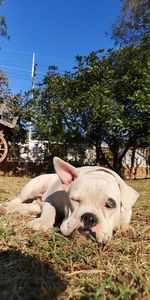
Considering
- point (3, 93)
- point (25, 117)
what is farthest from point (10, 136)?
point (3, 93)

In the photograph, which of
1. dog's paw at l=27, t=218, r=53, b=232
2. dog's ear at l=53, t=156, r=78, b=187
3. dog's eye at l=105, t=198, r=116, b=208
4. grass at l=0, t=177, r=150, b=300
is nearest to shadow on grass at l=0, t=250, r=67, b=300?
grass at l=0, t=177, r=150, b=300

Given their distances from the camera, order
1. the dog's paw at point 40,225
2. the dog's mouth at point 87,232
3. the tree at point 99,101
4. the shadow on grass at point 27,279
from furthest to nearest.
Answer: the tree at point 99,101, the dog's paw at point 40,225, the dog's mouth at point 87,232, the shadow on grass at point 27,279

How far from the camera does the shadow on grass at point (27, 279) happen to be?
6.16 feet

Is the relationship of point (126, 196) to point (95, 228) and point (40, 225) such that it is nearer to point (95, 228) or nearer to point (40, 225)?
point (95, 228)

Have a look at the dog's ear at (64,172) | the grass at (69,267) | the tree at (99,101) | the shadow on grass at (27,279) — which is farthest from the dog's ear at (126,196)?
the tree at (99,101)

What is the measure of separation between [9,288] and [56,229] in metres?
1.19

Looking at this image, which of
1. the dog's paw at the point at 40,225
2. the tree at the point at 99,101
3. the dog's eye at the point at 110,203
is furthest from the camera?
the tree at the point at 99,101

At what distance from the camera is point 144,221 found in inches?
163

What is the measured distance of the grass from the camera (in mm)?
1920

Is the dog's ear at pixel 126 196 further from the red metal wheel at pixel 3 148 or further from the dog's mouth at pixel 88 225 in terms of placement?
the red metal wheel at pixel 3 148

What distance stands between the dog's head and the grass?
4.0 inches

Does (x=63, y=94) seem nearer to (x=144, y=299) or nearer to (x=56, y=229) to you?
(x=56, y=229)

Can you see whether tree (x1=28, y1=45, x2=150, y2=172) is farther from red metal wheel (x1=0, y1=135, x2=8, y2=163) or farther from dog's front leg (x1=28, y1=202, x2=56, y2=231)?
dog's front leg (x1=28, y1=202, x2=56, y2=231)

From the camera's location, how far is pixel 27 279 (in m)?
2.09
